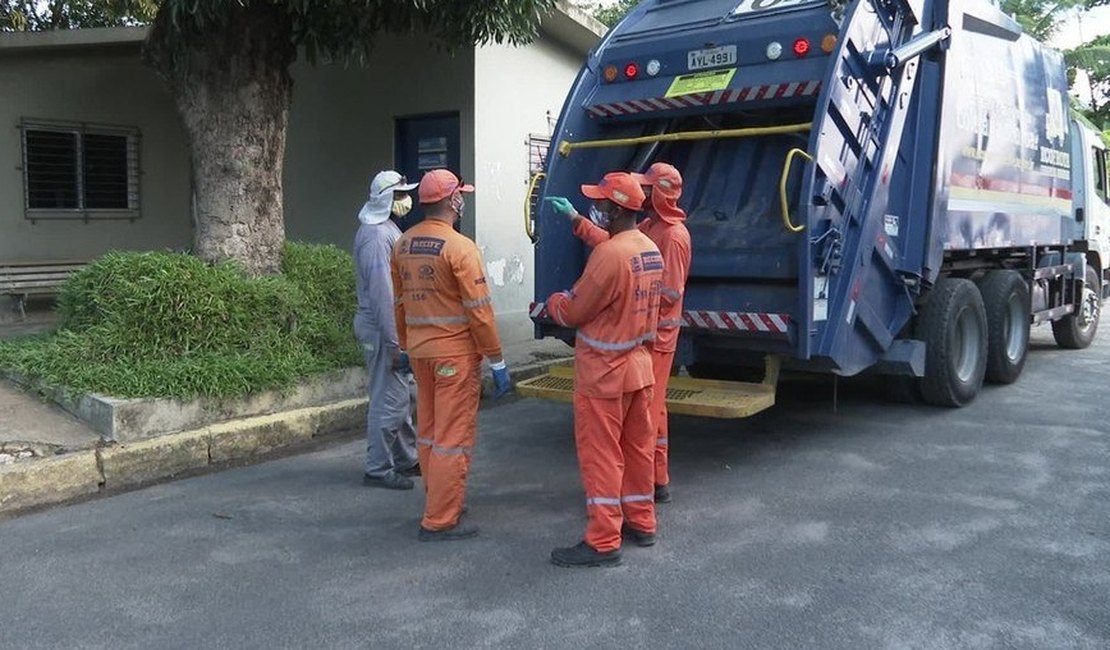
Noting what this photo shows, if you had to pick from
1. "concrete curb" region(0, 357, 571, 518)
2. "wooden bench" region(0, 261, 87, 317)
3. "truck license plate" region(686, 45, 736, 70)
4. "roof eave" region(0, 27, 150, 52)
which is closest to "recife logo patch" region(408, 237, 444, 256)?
"concrete curb" region(0, 357, 571, 518)

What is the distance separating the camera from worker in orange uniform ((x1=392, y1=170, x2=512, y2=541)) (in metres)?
4.14

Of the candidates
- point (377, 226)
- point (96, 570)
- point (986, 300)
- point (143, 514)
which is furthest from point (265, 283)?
point (986, 300)

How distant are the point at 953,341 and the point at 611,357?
377cm

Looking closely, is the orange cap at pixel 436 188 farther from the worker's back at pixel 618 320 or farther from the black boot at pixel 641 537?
the black boot at pixel 641 537

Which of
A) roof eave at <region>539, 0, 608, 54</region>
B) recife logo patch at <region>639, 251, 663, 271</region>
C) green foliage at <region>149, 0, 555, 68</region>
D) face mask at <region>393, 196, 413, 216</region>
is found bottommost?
recife logo patch at <region>639, 251, 663, 271</region>

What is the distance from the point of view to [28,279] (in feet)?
29.3

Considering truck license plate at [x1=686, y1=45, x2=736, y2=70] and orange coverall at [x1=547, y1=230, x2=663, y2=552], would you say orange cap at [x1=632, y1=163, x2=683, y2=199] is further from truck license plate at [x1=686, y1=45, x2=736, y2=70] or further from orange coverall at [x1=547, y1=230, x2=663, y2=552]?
truck license plate at [x1=686, y1=45, x2=736, y2=70]

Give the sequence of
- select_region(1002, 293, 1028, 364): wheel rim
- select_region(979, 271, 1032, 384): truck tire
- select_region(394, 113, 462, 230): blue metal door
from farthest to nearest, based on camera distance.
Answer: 1. select_region(394, 113, 462, 230): blue metal door
2. select_region(1002, 293, 1028, 364): wheel rim
3. select_region(979, 271, 1032, 384): truck tire

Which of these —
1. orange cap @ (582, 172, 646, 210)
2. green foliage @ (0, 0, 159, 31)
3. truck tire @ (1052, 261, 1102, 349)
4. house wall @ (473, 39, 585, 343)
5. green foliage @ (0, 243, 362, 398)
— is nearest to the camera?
orange cap @ (582, 172, 646, 210)

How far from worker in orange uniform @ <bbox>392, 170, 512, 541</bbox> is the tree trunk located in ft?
10.4

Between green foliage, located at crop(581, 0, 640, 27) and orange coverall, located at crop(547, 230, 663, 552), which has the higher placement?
green foliage, located at crop(581, 0, 640, 27)

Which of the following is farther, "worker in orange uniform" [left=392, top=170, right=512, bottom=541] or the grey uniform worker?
the grey uniform worker

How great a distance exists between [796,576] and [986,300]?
447cm

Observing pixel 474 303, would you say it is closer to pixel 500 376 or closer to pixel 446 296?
pixel 446 296
